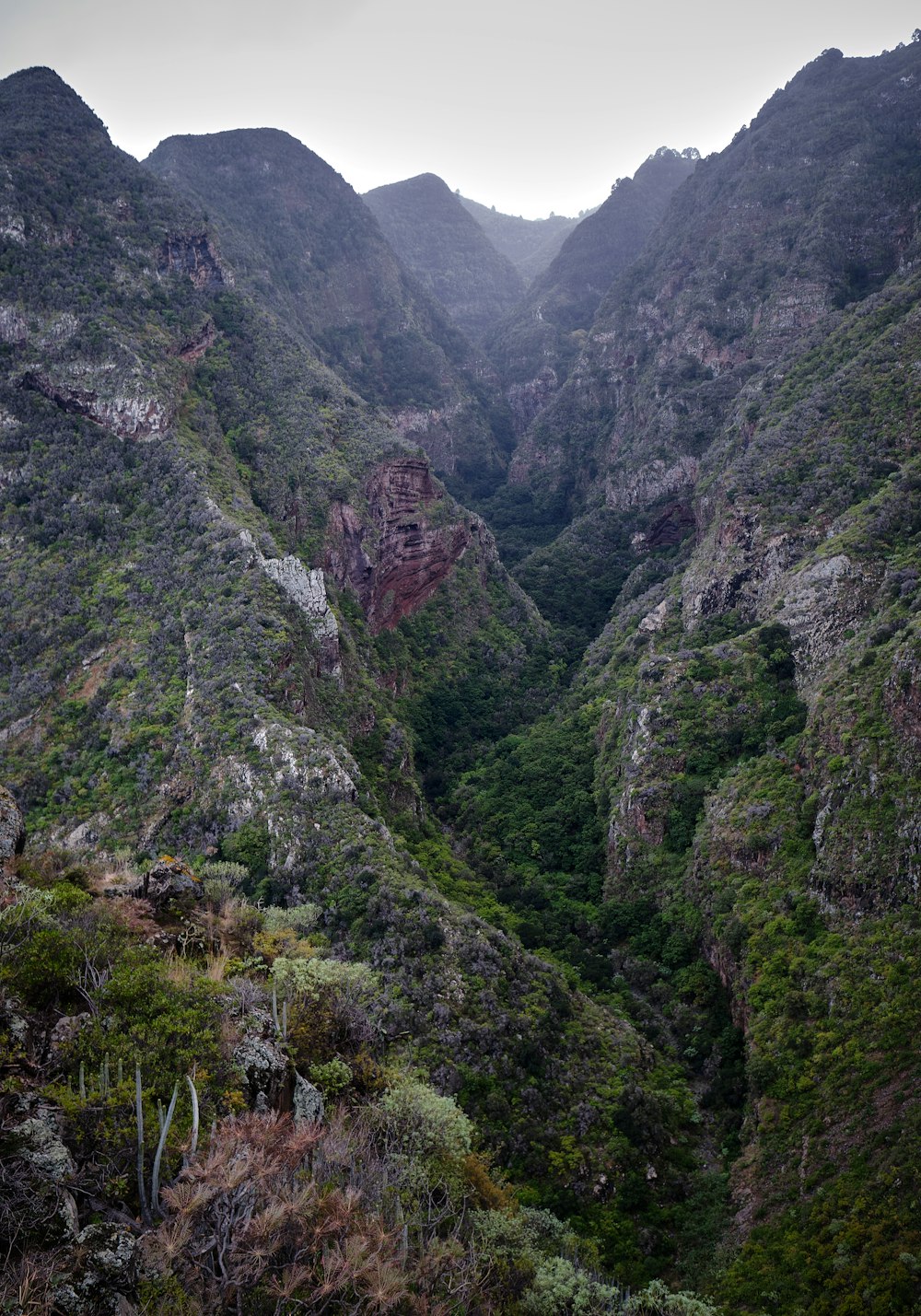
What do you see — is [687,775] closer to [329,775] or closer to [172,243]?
[329,775]

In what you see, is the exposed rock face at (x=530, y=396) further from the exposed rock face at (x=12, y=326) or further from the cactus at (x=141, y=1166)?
the cactus at (x=141, y=1166)

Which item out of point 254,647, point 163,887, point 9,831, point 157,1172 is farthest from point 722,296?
point 157,1172

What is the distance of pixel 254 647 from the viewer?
196 ft

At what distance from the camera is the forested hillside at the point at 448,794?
1825 cm

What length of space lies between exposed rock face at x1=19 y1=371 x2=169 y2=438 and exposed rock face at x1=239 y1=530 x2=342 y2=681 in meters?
17.2

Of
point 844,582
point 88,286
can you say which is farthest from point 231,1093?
point 88,286

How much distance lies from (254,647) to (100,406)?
107 ft

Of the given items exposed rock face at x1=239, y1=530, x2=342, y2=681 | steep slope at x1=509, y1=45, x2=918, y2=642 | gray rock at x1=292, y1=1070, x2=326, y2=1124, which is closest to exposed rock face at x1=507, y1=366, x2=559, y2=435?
steep slope at x1=509, y1=45, x2=918, y2=642

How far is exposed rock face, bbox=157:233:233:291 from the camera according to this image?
94.6m

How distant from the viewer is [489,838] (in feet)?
237

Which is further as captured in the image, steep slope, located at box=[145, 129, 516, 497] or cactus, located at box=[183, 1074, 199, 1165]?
steep slope, located at box=[145, 129, 516, 497]

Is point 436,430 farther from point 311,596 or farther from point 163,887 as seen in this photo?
point 163,887

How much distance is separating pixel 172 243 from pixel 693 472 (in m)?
76.9

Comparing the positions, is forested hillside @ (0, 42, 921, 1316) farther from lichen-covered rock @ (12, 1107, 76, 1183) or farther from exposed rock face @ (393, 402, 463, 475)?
exposed rock face @ (393, 402, 463, 475)
